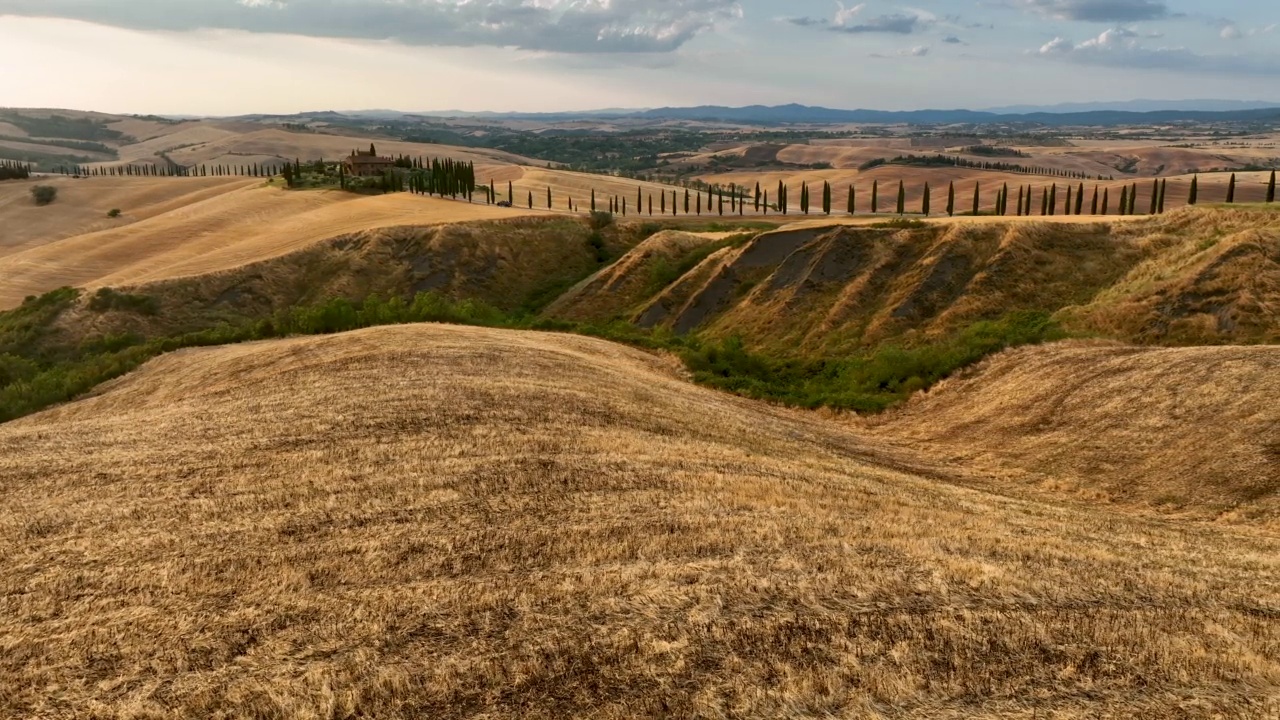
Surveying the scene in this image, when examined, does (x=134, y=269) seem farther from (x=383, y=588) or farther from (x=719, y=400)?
(x=383, y=588)

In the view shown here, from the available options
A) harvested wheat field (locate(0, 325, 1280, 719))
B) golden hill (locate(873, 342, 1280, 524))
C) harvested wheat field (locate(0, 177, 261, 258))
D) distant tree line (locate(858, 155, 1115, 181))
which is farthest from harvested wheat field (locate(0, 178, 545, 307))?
distant tree line (locate(858, 155, 1115, 181))

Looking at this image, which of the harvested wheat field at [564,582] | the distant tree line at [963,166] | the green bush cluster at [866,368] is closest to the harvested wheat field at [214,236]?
the green bush cluster at [866,368]

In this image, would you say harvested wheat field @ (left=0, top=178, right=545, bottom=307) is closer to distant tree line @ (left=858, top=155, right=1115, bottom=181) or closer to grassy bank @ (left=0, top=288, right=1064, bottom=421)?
grassy bank @ (left=0, top=288, right=1064, bottom=421)

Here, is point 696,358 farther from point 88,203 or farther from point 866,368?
point 88,203

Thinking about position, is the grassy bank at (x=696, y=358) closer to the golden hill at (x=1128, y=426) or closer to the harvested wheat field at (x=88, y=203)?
the golden hill at (x=1128, y=426)

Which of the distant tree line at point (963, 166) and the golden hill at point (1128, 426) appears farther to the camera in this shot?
the distant tree line at point (963, 166)

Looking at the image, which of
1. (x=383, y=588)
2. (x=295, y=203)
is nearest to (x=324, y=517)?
(x=383, y=588)
